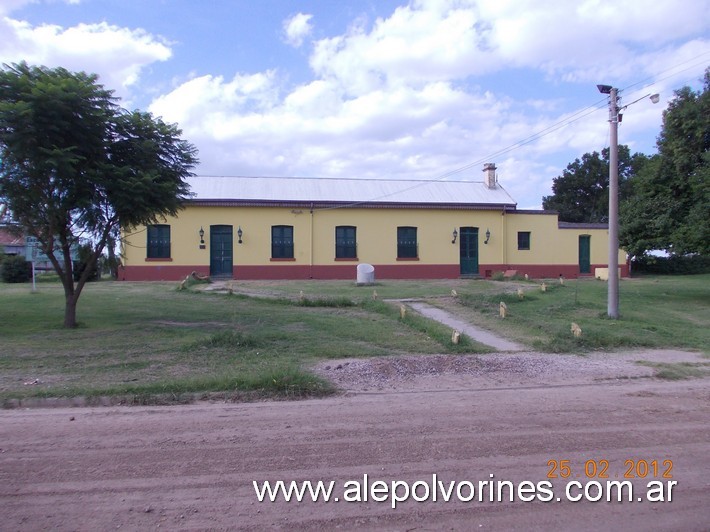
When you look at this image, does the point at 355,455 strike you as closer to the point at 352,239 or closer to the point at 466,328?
the point at 466,328

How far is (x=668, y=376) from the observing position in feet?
31.3

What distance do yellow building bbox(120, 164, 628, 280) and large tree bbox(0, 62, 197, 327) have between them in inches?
630

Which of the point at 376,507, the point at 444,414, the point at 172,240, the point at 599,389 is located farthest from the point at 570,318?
the point at 172,240

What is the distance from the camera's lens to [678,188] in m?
21.1

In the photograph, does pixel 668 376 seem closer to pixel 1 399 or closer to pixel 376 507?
pixel 376 507

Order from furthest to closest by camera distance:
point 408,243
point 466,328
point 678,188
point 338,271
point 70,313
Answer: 1. point 408,243
2. point 338,271
3. point 678,188
4. point 466,328
5. point 70,313

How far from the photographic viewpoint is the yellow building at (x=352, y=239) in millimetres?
30359

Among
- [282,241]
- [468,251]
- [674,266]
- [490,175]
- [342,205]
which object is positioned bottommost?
[674,266]

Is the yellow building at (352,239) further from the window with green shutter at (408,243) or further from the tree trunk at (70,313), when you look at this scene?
the tree trunk at (70,313)

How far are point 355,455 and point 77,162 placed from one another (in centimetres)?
922

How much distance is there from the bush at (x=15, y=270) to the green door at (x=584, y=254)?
31499 mm

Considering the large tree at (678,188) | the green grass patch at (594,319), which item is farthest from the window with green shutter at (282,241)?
the large tree at (678,188)

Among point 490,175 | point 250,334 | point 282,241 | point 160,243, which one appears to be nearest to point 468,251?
point 490,175

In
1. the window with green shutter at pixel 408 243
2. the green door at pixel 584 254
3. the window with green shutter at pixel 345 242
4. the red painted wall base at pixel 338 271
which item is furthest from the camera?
the green door at pixel 584 254
